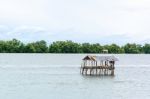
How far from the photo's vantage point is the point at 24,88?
62.1 m

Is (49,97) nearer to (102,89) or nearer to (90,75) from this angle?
(102,89)

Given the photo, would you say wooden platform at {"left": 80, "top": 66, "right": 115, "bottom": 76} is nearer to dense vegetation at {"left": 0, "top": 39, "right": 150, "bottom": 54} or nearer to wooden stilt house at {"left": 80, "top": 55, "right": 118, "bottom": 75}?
wooden stilt house at {"left": 80, "top": 55, "right": 118, "bottom": 75}

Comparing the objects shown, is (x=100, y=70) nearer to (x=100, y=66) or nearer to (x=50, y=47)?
(x=100, y=66)

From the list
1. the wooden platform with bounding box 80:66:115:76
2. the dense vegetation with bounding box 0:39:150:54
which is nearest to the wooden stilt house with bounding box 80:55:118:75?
the wooden platform with bounding box 80:66:115:76

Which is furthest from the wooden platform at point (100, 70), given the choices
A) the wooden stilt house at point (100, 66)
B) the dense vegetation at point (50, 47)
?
the dense vegetation at point (50, 47)

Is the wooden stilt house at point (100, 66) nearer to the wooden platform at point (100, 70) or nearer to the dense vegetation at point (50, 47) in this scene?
the wooden platform at point (100, 70)

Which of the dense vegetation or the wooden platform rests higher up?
the dense vegetation

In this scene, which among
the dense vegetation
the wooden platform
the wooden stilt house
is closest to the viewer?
the wooden stilt house

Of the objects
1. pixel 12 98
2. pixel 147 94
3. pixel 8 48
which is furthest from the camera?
pixel 8 48

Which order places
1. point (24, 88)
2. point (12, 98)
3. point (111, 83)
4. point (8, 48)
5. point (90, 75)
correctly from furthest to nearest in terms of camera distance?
point (8, 48)
point (90, 75)
point (111, 83)
point (24, 88)
point (12, 98)

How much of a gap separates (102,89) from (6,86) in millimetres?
12666

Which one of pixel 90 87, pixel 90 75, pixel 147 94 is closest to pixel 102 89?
pixel 90 87

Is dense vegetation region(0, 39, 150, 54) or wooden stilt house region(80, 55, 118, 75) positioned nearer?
wooden stilt house region(80, 55, 118, 75)

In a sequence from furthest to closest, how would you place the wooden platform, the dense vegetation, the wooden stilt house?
the dense vegetation
the wooden platform
the wooden stilt house
